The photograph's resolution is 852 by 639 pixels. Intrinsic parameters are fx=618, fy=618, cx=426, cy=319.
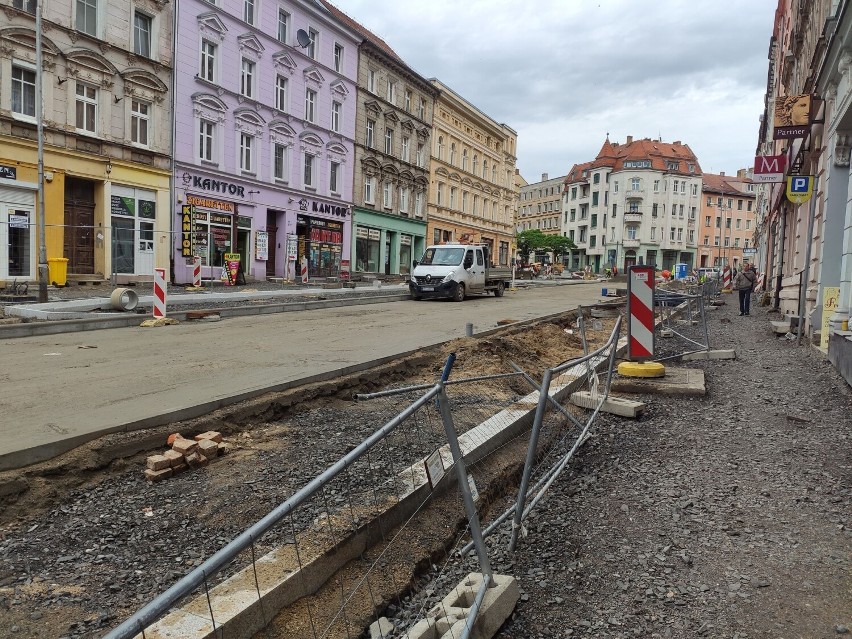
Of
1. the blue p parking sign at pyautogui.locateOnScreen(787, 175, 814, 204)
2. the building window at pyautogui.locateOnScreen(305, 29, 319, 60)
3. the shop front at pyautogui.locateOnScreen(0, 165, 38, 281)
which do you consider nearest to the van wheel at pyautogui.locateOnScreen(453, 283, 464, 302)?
the blue p parking sign at pyautogui.locateOnScreen(787, 175, 814, 204)

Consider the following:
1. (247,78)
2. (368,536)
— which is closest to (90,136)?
(247,78)

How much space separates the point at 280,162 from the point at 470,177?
21938mm

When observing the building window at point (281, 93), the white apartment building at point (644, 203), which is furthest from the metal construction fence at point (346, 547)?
the white apartment building at point (644, 203)

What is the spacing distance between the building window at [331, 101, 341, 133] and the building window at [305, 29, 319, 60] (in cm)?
267

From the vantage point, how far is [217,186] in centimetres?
2661

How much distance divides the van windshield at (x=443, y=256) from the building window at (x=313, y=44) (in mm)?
14895

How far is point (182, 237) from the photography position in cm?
2467

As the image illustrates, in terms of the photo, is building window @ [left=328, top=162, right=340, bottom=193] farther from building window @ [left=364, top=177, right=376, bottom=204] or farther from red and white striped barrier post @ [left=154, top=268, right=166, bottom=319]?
red and white striped barrier post @ [left=154, top=268, right=166, bottom=319]

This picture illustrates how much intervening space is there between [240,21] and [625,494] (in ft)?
92.8

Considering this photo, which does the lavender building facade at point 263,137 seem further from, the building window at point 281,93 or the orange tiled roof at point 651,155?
the orange tiled roof at point 651,155

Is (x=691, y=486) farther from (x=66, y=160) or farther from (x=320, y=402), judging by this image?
(x=66, y=160)

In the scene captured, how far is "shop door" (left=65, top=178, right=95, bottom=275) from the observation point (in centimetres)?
1997

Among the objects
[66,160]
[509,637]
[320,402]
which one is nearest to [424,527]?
[509,637]

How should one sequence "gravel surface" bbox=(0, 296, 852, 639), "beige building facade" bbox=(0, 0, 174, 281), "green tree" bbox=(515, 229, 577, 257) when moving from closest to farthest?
"gravel surface" bbox=(0, 296, 852, 639) → "beige building facade" bbox=(0, 0, 174, 281) → "green tree" bbox=(515, 229, 577, 257)
